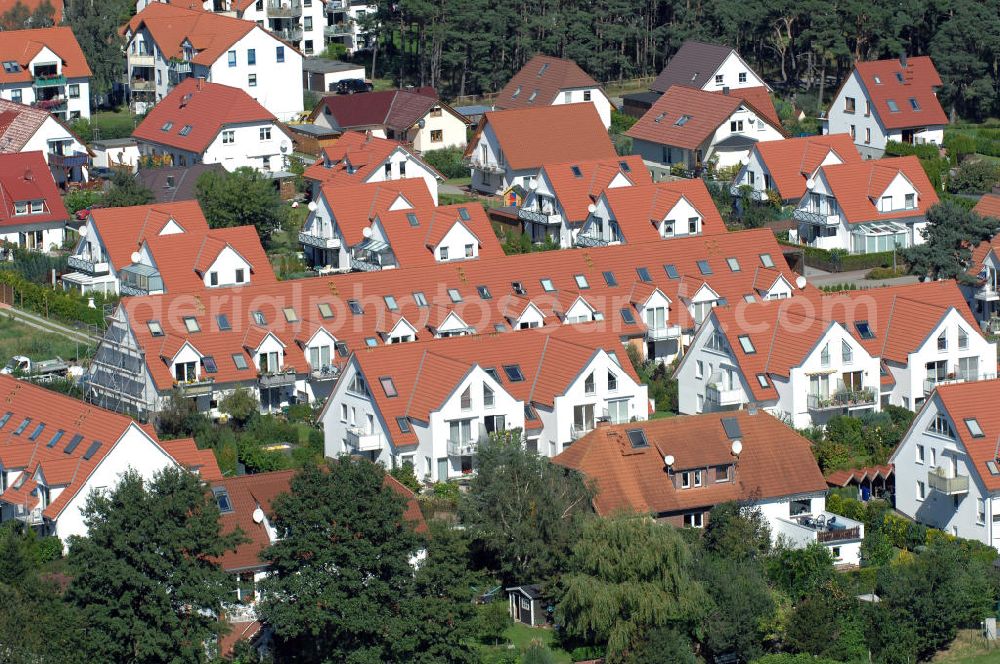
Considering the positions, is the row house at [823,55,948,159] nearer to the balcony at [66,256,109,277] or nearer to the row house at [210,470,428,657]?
the balcony at [66,256,109,277]

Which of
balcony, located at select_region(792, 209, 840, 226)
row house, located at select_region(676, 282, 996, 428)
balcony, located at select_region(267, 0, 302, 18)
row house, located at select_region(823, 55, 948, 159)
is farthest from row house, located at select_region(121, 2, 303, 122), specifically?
row house, located at select_region(676, 282, 996, 428)

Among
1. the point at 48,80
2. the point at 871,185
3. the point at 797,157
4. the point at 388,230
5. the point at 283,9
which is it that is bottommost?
the point at 388,230

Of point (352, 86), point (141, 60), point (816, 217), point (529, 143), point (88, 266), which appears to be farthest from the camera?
point (352, 86)

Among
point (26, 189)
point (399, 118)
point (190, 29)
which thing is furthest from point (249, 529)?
point (190, 29)

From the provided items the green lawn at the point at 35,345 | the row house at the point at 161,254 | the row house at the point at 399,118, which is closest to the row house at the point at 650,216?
the row house at the point at 161,254

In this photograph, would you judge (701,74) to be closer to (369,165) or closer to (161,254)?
(369,165)

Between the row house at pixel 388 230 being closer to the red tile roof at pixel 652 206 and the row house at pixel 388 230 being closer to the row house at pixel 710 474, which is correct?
the red tile roof at pixel 652 206

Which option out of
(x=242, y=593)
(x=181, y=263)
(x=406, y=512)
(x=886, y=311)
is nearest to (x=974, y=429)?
(x=886, y=311)
